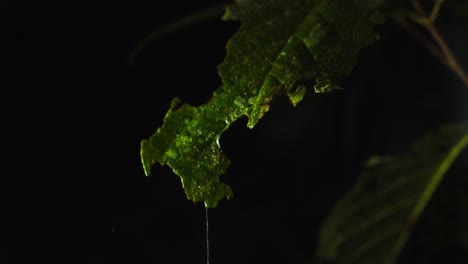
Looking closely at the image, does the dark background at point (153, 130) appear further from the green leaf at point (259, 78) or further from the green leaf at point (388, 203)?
the green leaf at point (259, 78)

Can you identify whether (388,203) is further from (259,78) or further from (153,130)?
(259,78)

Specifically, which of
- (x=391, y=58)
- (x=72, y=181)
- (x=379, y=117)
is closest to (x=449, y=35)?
(x=391, y=58)

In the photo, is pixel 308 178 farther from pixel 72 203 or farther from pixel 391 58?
pixel 72 203

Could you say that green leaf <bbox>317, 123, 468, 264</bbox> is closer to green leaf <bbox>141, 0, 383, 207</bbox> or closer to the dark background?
the dark background

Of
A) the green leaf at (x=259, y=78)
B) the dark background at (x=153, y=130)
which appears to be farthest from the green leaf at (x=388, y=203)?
the green leaf at (x=259, y=78)

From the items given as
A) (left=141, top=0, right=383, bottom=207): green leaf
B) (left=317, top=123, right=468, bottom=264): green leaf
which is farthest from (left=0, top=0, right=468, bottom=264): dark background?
(left=141, top=0, right=383, bottom=207): green leaf
